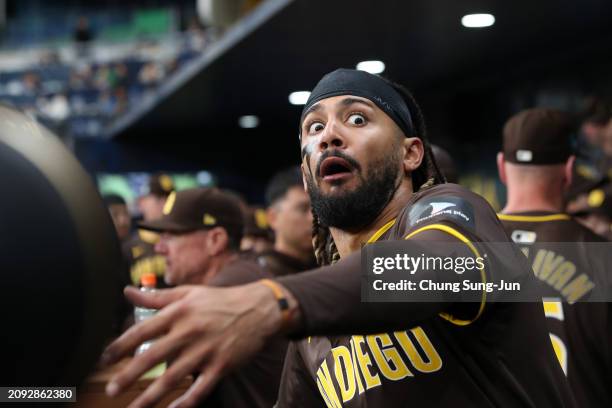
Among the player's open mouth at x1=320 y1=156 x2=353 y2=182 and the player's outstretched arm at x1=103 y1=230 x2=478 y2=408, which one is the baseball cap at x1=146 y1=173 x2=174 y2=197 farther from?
the player's outstretched arm at x1=103 y1=230 x2=478 y2=408

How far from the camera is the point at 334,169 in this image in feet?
7.43

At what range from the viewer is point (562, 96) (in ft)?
32.8

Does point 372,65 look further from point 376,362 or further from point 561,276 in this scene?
point 376,362

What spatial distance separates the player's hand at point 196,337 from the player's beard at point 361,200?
41.0 inches

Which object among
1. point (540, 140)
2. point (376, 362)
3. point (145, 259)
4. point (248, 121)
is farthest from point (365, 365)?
point (248, 121)

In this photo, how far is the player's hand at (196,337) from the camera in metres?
1.11

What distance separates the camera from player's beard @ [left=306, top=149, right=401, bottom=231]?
7.32ft

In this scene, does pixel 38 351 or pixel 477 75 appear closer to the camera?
pixel 38 351

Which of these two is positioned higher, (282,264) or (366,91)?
(366,91)

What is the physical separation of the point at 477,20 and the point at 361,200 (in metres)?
5.92

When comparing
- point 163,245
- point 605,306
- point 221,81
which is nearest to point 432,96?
point 221,81

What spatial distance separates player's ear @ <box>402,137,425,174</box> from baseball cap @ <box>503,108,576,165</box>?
4.06 ft

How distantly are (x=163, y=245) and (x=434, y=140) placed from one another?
8356 mm

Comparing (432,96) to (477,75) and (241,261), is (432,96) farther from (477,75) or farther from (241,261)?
(241,261)
